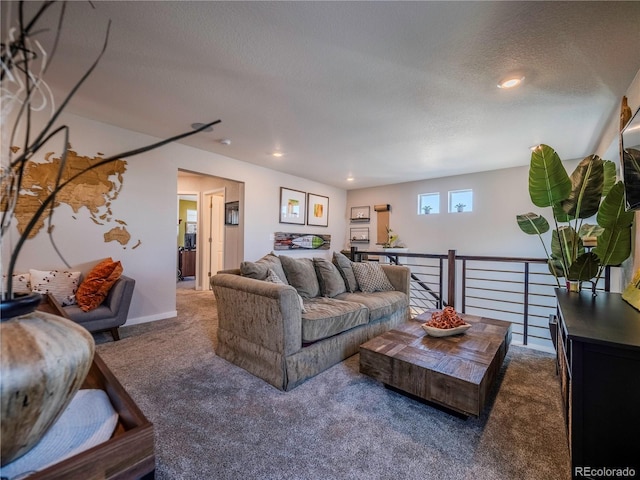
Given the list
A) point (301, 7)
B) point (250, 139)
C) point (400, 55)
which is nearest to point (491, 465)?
point (400, 55)

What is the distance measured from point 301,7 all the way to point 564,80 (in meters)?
2.03

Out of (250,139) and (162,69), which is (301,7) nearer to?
(162,69)

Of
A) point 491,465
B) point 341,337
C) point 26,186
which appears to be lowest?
point 491,465

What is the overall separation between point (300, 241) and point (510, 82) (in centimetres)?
410

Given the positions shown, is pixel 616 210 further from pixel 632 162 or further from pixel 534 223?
pixel 534 223

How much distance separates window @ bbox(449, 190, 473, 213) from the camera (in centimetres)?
505

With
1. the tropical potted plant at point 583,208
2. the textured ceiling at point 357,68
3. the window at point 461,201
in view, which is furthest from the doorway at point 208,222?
the tropical potted plant at point 583,208

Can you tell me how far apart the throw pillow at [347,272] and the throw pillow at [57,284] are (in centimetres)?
276

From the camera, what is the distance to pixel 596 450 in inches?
43.8

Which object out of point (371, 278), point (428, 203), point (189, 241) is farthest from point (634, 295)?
point (189, 241)

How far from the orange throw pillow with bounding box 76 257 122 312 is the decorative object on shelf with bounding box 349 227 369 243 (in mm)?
4719

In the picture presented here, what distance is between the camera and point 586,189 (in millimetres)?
2164

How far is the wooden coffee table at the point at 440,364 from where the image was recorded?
1638 millimetres

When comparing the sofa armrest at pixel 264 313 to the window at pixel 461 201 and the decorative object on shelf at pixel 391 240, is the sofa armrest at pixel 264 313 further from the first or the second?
the window at pixel 461 201
